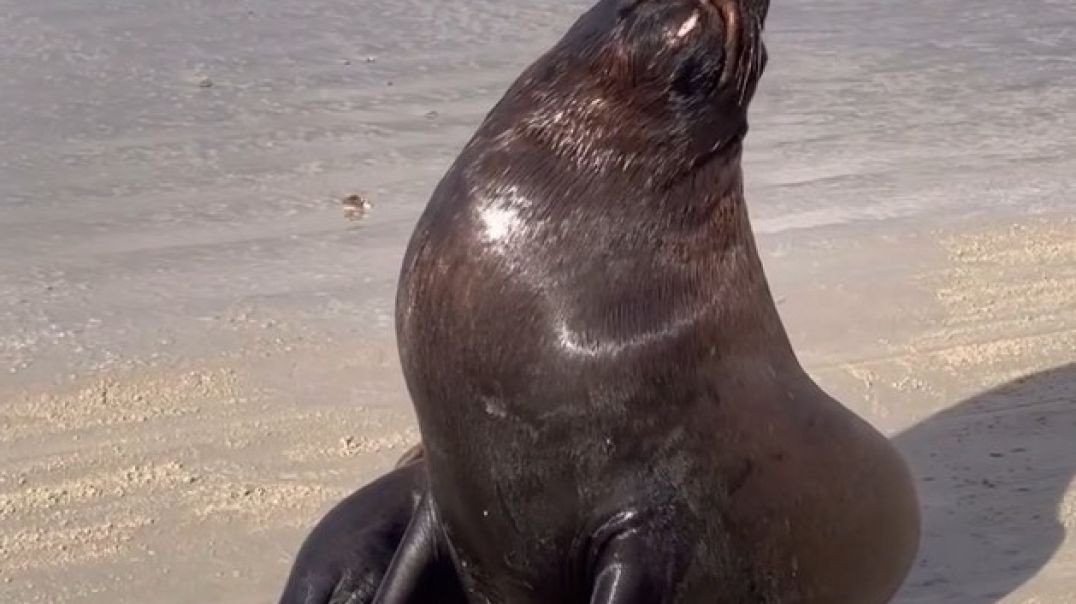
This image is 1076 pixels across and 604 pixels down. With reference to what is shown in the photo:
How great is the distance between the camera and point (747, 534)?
3752 millimetres

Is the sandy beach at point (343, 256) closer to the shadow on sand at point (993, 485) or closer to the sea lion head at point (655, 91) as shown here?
the shadow on sand at point (993, 485)

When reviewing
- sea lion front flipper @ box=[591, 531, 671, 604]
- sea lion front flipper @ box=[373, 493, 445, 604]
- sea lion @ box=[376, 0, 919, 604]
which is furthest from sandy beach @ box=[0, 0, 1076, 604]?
sea lion front flipper @ box=[591, 531, 671, 604]

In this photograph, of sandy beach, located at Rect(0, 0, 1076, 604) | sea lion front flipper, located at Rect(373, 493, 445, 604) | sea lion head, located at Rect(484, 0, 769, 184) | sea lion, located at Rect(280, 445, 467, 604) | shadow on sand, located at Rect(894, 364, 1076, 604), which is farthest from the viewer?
sandy beach, located at Rect(0, 0, 1076, 604)

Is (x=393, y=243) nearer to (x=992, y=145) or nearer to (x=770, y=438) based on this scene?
(x=992, y=145)

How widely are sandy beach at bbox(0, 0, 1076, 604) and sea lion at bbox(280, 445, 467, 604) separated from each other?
0.49m

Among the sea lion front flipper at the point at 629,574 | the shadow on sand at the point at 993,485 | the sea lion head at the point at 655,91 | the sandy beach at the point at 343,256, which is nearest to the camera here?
the sea lion front flipper at the point at 629,574

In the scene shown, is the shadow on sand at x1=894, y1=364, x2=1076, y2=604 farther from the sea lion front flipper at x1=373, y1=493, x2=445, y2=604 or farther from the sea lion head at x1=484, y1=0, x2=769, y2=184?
the sea lion head at x1=484, y1=0, x2=769, y2=184

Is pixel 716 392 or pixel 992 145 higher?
pixel 716 392

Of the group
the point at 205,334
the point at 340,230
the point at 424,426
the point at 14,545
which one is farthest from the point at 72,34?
the point at 424,426

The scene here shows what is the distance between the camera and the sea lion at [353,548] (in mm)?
4230

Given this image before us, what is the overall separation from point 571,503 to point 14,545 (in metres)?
1.80

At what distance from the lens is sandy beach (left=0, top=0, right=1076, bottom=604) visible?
5.13 meters

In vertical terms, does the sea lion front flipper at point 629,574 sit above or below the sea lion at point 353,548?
above

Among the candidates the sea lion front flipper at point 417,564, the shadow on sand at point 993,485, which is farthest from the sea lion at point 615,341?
the shadow on sand at point 993,485
